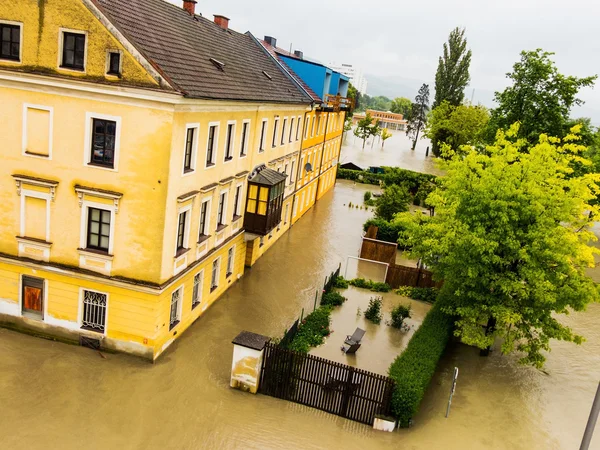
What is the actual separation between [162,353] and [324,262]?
1442 centimetres

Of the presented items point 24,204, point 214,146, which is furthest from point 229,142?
point 24,204

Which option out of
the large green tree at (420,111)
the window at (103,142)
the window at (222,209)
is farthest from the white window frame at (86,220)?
the large green tree at (420,111)

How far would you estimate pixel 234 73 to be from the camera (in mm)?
22438

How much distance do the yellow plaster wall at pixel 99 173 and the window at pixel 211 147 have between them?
3.23 meters

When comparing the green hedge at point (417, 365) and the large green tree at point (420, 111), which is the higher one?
the large green tree at point (420, 111)

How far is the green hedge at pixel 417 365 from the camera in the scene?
49.4 feet

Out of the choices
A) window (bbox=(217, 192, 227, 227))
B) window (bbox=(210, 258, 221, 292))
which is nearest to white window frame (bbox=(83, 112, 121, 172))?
window (bbox=(217, 192, 227, 227))

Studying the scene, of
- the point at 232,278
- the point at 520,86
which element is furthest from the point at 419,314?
the point at 520,86

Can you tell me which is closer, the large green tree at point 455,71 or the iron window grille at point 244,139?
the iron window grille at point 244,139

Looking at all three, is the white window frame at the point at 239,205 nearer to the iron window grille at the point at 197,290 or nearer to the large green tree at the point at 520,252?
the iron window grille at the point at 197,290

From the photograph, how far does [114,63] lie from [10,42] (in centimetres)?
358

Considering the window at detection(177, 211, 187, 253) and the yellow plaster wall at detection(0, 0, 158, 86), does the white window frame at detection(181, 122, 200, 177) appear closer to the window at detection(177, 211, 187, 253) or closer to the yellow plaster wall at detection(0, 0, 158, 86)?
the window at detection(177, 211, 187, 253)

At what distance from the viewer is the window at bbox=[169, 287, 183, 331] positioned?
18125mm

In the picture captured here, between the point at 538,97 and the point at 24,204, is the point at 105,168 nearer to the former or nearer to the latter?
the point at 24,204
